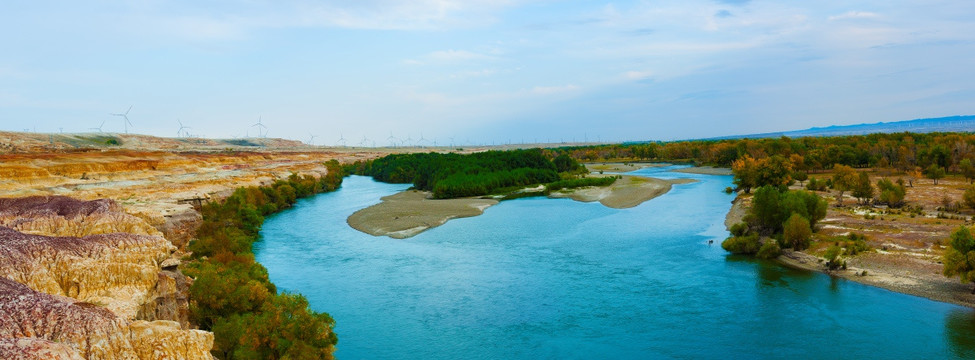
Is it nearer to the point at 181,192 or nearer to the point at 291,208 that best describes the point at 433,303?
the point at 181,192

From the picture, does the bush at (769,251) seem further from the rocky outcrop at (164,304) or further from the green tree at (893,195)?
the rocky outcrop at (164,304)

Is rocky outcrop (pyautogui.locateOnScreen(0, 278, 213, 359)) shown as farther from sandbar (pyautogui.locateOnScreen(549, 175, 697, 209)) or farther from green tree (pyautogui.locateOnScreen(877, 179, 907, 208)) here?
green tree (pyautogui.locateOnScreen(877, 179, 907, 208))

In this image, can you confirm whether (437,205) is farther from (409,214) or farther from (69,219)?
(69,219)

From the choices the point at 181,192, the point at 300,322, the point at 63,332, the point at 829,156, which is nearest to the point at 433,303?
the point at 300,322

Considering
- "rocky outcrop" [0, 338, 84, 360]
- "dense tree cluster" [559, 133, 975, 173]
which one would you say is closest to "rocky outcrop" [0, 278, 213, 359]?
"rocky outcrop" [0, 338, 84, 360]

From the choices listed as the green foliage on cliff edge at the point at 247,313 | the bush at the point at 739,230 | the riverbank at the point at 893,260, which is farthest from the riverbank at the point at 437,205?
the riverbank at the point at 893,260

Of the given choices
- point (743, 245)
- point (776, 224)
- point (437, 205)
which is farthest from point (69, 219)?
point (437, 205)
